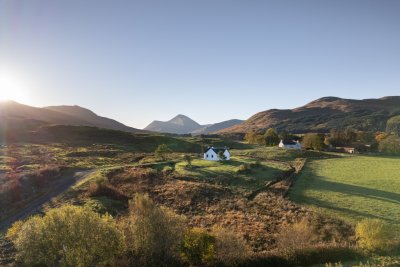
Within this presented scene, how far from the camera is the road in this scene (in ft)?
172

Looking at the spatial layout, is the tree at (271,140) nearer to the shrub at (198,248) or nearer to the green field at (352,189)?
the green field at (352,189)

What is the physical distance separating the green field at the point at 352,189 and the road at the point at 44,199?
1728 inches

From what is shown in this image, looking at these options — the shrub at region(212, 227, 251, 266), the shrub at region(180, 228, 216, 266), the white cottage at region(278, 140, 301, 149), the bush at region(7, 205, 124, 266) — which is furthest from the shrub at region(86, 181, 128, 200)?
the white cottage at region(278, 140, 301, 149)

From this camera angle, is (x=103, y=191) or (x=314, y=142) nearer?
(x=103, y=191)

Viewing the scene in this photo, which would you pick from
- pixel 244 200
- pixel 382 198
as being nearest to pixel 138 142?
pixel 244 200

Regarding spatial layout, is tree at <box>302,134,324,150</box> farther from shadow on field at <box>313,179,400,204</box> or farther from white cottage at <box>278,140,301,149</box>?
shadow on field at <box>313,179,400,204</box>

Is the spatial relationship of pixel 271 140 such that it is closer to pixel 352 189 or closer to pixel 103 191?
pixel 352 189

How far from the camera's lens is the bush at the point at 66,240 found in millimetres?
30781

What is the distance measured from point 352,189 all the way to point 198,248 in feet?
130

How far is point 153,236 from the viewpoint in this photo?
34594 mm

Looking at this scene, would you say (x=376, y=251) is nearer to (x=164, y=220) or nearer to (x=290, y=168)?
(x=164, y=220)

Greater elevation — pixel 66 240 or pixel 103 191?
pixel 66 240

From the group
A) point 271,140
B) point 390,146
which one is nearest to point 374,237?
point 390,146

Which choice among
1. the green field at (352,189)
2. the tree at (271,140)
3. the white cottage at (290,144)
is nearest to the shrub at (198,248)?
the green field at (352,189)
